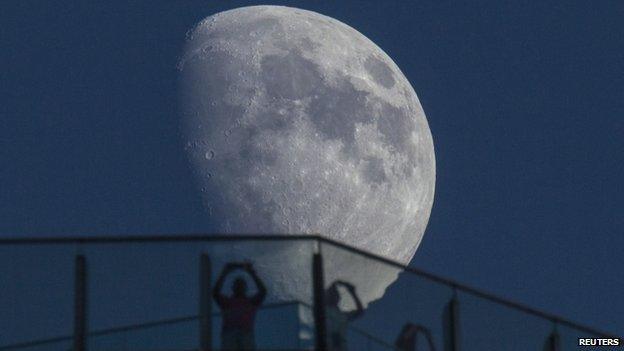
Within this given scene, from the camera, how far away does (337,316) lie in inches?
700

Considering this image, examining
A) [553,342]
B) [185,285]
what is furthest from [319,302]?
[553,342]

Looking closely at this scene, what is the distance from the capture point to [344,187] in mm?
40375

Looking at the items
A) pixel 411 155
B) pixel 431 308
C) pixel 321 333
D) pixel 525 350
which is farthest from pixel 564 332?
pixel 411 155

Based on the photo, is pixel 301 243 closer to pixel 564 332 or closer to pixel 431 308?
pixel 431 308

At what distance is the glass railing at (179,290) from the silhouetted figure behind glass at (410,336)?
50cm

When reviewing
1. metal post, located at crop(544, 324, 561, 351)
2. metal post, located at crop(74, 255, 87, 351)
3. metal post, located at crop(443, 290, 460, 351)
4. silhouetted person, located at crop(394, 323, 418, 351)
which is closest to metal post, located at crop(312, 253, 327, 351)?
silhouetted person, located at crop(394, 323, 418, 351)

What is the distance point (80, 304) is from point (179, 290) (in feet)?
3.48

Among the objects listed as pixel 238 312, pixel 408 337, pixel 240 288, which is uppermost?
pixel 240 288

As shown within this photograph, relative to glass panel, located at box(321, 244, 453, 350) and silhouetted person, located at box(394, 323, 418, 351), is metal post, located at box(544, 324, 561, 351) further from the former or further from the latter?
silhouetted person, located at box(394, 323, 418, 351)

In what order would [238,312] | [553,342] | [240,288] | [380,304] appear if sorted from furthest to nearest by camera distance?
[553,342] < [380,304] < [238,312] < [240,288]

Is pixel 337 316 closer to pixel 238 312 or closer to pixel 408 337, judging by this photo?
pixel 238 312

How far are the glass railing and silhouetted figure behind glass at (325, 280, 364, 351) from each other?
0.04 feet

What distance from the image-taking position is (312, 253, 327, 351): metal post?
17.3 metres

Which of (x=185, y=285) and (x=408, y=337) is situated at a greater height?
(x=185, y=285)
